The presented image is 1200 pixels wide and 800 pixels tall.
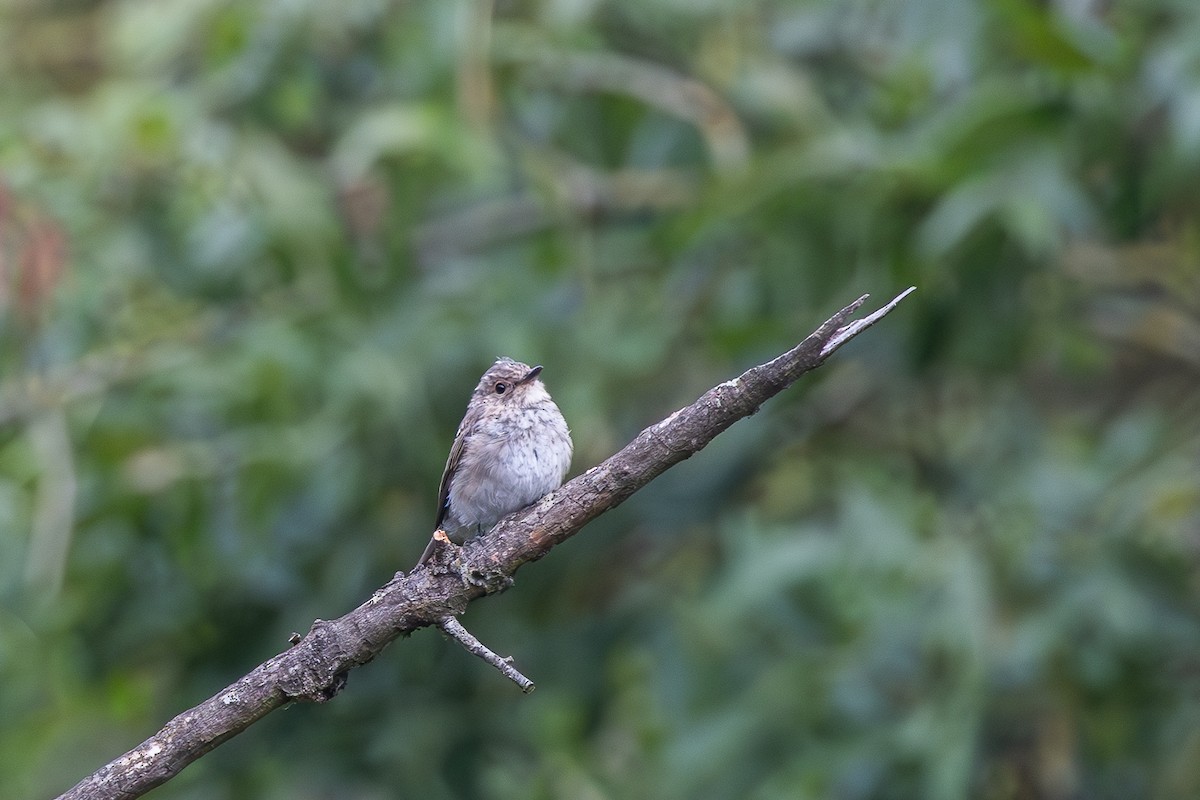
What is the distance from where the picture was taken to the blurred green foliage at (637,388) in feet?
21.4

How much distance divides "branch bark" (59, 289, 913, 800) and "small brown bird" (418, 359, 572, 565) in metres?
2.01

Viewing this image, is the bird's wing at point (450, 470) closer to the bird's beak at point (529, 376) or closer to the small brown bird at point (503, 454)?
the small brown bird at point (503, 454)

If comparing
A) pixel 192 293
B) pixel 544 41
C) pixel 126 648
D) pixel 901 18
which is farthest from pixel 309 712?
pixel 901 18

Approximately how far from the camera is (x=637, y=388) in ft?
25.3

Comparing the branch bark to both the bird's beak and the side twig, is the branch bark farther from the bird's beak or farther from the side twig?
the bird's beak

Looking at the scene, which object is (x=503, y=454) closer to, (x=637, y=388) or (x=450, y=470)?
(x=450, y=470)

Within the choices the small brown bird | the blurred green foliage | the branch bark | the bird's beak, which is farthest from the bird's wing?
the branch bark

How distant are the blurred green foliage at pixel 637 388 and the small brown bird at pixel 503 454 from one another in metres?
0.94

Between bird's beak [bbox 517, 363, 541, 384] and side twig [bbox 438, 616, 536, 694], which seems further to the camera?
bird's beak [bbox 517, 363, 541, 384]

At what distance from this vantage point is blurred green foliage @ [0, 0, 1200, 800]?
6516mm

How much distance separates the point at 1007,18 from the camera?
5.68 m

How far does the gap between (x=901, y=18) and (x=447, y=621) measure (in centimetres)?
433

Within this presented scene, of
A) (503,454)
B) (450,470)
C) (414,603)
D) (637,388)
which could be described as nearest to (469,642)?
(414,603)

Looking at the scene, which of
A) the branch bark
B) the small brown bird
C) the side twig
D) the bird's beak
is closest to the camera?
the branch bark
